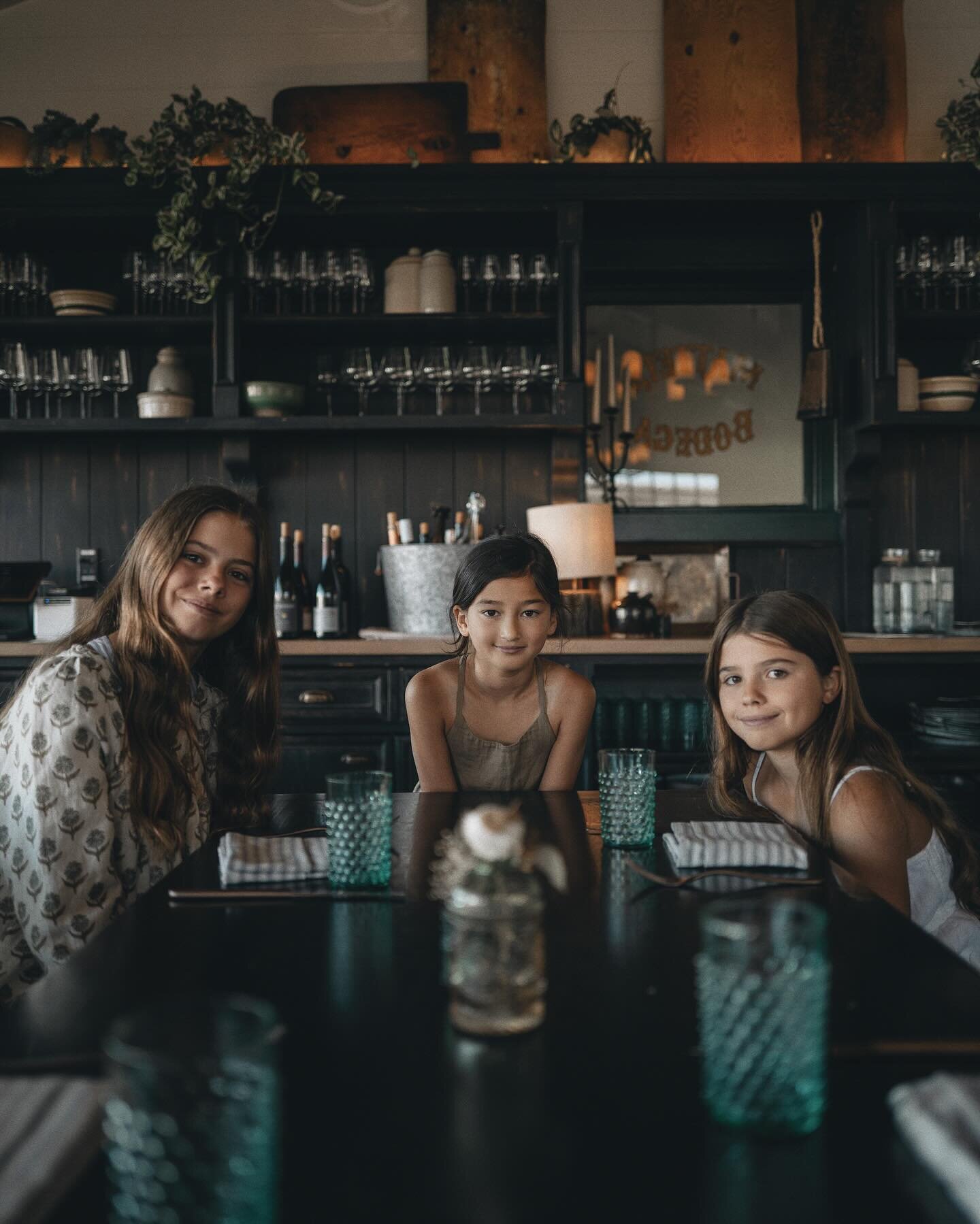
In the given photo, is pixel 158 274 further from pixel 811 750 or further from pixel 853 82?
pixel 811 750

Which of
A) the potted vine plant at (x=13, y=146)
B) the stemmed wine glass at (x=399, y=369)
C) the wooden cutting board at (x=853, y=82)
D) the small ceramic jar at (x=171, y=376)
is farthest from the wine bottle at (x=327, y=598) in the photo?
the wooden cutting board at (x=853, y=82)

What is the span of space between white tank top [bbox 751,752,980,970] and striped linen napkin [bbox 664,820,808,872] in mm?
282

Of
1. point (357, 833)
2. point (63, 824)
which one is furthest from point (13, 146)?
point (357, 833)

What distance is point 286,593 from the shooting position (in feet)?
12.1

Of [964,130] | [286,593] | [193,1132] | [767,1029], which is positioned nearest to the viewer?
[193,1132]

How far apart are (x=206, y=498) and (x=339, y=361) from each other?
89.1 inches

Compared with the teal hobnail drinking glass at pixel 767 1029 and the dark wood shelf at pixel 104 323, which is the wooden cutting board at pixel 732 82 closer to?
the dark wood shelf at pixel 104 323

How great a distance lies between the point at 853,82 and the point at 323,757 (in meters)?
3.07

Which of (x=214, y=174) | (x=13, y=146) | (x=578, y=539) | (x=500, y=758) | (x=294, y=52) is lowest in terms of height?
(x=500, y=758)

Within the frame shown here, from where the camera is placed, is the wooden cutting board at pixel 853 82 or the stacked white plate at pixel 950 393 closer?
the stacked white plate at pixel 950 393

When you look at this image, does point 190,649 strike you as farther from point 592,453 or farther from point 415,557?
point 592,453

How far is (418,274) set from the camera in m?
3.61

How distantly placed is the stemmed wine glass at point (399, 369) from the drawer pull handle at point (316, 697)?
39.4 inches

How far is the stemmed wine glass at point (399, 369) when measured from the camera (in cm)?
351
